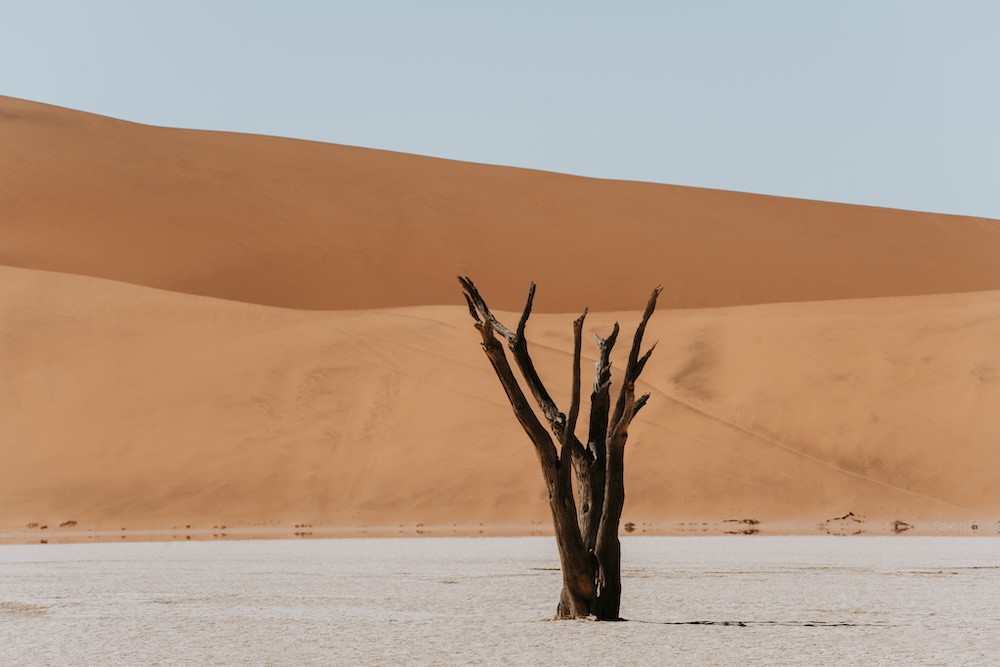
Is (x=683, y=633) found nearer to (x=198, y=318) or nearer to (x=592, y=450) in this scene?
(x=592, y=450)

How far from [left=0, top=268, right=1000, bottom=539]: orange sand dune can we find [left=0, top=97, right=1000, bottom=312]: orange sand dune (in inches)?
248

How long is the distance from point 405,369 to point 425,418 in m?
2.45

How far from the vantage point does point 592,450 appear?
1161 cm

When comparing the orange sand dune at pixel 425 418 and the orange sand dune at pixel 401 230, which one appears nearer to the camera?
the orange sand dune at pixel 425 418

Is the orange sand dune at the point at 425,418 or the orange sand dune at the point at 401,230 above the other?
the orange sand dune at the point at 401,230

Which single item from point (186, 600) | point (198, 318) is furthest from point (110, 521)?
point (186, 600)

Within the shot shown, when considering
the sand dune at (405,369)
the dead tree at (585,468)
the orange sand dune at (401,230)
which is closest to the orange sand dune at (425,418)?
the sand dune at (405,369)

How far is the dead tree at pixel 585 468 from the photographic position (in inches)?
443

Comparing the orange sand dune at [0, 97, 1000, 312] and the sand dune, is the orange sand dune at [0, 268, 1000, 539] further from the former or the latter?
the orange sand dune at [0, 97, 1000, 312]

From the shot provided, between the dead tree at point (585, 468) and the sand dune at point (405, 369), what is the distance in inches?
551

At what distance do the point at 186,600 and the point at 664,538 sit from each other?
11021 millimetres

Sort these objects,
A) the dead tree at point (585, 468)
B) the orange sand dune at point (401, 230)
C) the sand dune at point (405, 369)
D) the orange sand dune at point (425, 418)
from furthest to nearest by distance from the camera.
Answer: the orange sand dune at point (401, 230) → the sand dune at point (405, 369) → the orange sand dune at point (425, 418) → the dead tree at point (585, 468)

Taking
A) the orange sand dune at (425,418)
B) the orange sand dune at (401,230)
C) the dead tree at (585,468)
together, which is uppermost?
the orange sand dune at (401,230)

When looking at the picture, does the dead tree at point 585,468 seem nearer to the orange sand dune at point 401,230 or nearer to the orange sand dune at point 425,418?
the orange sand dune at point 425,418
